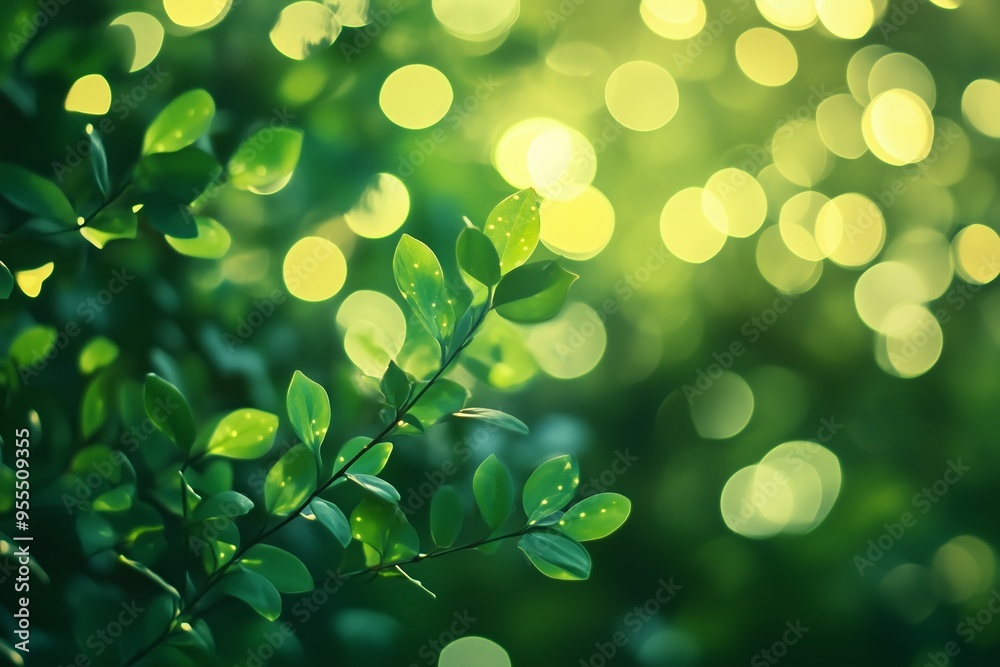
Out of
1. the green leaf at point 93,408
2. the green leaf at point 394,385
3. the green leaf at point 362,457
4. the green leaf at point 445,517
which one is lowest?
the green leaf at point 93,408

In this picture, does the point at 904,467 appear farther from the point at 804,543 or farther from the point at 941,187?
the point at 941,187

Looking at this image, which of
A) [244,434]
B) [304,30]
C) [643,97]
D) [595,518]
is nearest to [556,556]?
[595,518]

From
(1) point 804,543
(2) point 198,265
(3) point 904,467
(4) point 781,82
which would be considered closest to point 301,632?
(2) point 198,265

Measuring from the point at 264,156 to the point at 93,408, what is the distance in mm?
146

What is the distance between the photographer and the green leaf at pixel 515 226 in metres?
0.26

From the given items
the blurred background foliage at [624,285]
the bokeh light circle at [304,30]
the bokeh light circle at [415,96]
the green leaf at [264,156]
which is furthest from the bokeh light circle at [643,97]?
the green leaf at [264,156]

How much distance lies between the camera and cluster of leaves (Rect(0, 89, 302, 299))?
10.8 inches

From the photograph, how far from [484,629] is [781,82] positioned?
505 mm

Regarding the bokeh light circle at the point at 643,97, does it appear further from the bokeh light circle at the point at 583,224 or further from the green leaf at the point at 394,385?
the green leaf at the point at 394,385

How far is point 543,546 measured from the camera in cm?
27

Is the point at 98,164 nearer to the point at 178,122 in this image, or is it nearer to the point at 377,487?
the point at 178,122

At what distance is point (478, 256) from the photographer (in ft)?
0.82

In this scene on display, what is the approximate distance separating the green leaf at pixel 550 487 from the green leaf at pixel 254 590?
3.9 inches

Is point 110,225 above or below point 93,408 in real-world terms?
above
